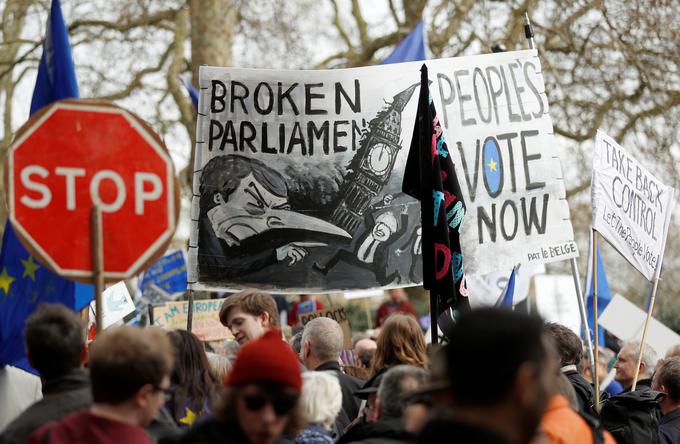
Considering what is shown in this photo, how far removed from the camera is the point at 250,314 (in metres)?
5.77

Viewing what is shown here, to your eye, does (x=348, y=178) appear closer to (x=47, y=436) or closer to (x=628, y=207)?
(x=628, y=207)

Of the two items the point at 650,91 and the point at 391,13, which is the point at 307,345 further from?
the point at 391,13

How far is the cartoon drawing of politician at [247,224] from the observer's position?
705 cm

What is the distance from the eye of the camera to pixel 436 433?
8.20 feet

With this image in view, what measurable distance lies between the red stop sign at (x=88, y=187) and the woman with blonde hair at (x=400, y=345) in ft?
5.56

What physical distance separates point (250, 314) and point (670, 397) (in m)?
2.50

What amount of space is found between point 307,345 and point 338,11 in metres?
15.4

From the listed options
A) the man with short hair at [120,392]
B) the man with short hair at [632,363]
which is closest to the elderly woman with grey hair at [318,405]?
the man with short hair at [120,392]

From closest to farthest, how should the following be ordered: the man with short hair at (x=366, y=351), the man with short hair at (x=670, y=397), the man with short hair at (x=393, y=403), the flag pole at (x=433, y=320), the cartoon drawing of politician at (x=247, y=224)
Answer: the man with short hair at (x=393, y=403) < the flag pole at (x=433, y=320) < the man with short hair at (x=670, y=397) < the cartoon drawing of politician at (x=247, y=224) < the man with short hair at (x=366, y=351)

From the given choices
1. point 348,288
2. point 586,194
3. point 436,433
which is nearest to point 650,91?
point 586,194

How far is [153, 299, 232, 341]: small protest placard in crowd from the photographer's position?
9.41 metres

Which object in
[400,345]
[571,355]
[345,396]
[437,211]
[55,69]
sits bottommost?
[345,396]

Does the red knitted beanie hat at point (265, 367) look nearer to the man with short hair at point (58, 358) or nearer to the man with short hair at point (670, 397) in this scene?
the man with short hair at point (58, 358)

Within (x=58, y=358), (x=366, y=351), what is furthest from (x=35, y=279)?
(x=366, y=351)
